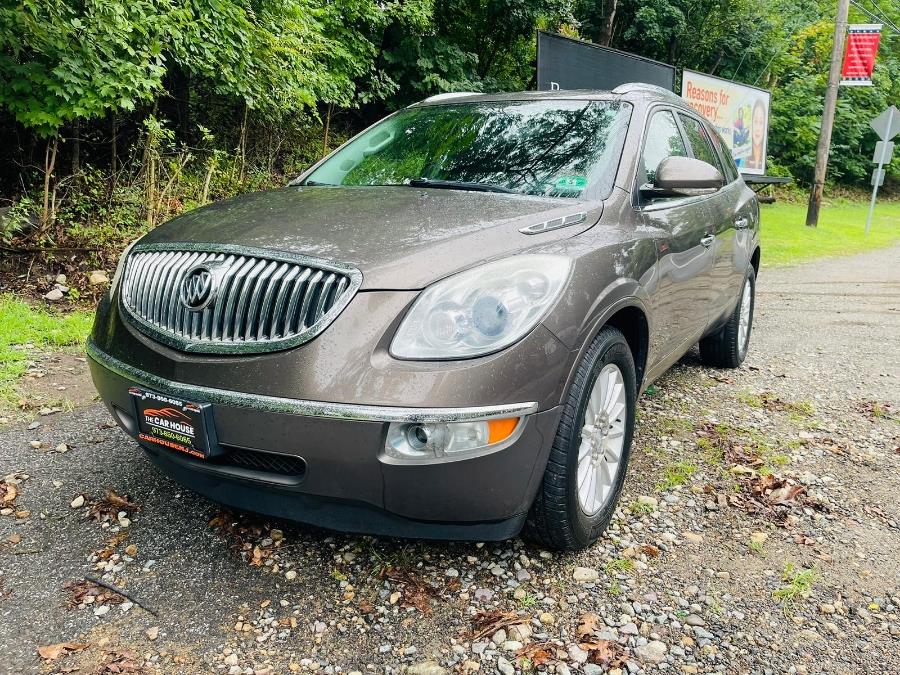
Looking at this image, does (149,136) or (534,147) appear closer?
(534,147)

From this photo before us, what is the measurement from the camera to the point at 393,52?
531 inches

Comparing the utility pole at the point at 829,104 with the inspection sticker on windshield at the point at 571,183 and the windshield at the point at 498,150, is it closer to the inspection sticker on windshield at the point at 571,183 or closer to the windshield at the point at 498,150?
the windshield at the point at 498,150

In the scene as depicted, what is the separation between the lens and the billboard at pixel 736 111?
1514 cm

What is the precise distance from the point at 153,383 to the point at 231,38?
626cm

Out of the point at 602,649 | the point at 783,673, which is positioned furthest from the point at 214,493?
the point at 783,673

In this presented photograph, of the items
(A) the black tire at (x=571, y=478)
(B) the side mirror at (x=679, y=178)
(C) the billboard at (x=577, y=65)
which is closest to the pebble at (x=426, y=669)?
(A) the black tire at (x=571, y=478)

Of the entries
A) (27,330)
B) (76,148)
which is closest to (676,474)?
(27,330)

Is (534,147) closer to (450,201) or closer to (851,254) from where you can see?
(450,201)

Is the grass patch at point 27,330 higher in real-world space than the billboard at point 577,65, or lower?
lower

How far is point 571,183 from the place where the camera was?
283 cm

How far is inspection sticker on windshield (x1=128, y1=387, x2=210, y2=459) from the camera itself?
80.3 inches

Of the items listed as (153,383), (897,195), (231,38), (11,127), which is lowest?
(897,195)

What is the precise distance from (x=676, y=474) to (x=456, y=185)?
167cm

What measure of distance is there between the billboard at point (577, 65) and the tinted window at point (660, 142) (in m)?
6.58
